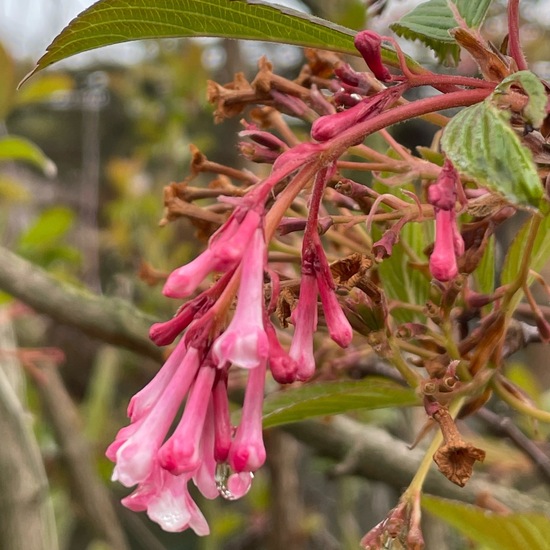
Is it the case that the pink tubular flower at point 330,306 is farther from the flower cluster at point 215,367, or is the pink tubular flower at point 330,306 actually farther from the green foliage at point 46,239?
the green foliage at point 46,239

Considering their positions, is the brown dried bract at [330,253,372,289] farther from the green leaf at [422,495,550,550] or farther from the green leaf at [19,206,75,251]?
the green leaf at [19,206,75,251]

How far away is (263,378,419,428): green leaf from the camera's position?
18.9 inches

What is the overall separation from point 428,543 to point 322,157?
812mm

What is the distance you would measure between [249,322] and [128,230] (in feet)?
6.29

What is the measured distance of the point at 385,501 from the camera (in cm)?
213

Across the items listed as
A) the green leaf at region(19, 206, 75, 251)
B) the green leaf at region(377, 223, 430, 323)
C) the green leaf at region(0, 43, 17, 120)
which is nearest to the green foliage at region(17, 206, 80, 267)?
the green leaf at region(19, 206, 75, 251)

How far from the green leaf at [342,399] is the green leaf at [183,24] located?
21 cm

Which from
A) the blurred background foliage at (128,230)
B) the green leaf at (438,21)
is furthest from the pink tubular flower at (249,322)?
the blurred background foliage at (128,230)

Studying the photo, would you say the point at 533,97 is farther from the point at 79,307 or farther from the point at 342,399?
the point at 79,307

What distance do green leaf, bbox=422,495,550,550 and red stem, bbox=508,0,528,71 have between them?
23 centimetres

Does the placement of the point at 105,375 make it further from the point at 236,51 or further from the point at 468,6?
the point at 468,6

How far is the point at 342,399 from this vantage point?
49 cm

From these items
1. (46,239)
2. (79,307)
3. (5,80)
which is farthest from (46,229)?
(79,307)

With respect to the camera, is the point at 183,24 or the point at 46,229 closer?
the point at 183,24
